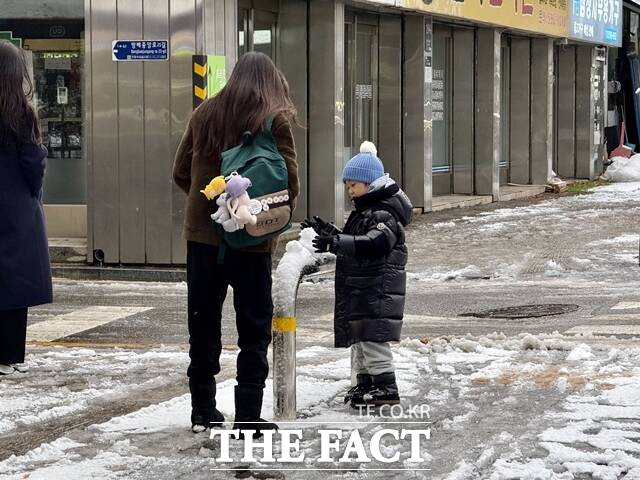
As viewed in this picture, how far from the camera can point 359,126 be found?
72.1ft

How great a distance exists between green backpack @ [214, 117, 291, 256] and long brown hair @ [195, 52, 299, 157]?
60mm

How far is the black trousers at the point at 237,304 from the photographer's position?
21.7 ft

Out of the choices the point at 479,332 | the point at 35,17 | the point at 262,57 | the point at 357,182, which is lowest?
the point at 479,332

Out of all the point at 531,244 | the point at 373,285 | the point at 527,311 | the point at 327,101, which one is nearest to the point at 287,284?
the point at 373,285

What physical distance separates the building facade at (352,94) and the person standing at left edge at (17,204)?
628cm

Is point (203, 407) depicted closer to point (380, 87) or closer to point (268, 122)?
point (268, 122)

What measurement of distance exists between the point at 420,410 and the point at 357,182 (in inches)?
48.5

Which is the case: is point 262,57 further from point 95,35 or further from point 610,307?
point 95,35

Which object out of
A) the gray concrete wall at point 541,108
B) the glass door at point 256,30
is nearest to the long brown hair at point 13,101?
the glass door at point 256,30

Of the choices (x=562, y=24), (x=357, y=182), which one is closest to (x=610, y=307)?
(x=357, y=182)

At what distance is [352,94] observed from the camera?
71.0ft

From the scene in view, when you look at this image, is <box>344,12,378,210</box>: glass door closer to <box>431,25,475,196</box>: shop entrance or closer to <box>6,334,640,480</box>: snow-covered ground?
<box>431,25,475,196</box>: shop entrance

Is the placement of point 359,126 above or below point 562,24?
below

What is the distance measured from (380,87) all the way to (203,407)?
53.1 ft
